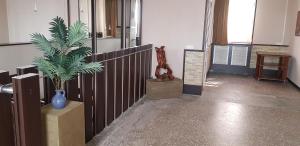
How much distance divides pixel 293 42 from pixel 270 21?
3.13 ft

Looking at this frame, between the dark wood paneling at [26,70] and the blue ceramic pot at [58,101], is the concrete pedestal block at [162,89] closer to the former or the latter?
the blue ceramic pot at [58,101]

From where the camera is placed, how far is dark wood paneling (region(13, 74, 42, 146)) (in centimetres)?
160

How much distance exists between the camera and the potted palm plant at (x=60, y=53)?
2123 millimetres

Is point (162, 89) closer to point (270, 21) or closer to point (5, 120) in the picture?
point (5, 120)

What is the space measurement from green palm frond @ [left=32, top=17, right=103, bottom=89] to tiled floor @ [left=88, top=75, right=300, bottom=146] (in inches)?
41.6

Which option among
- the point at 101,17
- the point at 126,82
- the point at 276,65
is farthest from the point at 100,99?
the point at 276,65

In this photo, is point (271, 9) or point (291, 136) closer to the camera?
point (291, 136)

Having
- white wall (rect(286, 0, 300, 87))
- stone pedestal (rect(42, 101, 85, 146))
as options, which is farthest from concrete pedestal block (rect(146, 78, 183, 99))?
white wall (rect(286, 0, 300, 87))

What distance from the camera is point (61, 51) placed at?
87.4 inches

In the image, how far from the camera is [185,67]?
491 cm

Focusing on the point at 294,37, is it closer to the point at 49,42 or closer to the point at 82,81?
the point at 82,81

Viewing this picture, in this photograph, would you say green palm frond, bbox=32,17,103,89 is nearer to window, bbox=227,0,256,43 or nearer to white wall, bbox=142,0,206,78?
white wall, bbox=142,0,206,78

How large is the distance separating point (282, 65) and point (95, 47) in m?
5.11

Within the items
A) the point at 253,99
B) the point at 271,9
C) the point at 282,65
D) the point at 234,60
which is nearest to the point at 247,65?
the point at 234,60
